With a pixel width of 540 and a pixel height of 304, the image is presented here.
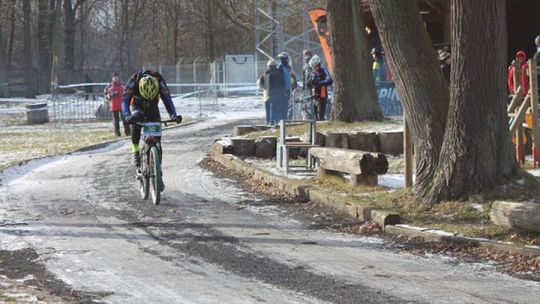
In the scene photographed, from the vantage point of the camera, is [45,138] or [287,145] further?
[45,138]

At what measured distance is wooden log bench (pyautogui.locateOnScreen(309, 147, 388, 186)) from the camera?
11.3m

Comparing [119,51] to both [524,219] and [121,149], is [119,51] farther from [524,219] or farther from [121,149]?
[524,219]

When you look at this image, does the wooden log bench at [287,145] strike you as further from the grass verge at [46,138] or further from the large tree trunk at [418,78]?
the grass verge at [46,138]

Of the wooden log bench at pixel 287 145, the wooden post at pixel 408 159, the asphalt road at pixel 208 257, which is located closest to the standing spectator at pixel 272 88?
the wooden log bench at pixel 287 145

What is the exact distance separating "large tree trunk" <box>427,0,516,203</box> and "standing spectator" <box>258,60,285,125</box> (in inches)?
467

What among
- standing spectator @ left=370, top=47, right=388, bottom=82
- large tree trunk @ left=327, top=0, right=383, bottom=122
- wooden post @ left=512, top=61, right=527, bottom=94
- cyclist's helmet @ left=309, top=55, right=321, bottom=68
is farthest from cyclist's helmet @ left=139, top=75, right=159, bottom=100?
standing spectator @ left=370, top=47, right=388, bottom=82

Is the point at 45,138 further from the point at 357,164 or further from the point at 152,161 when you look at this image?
the point at 357,164

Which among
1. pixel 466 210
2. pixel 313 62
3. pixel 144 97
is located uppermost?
pixel 313 62

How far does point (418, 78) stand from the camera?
32.8 feet

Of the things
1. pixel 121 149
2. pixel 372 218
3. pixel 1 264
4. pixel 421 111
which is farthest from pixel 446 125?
pixel 121 149

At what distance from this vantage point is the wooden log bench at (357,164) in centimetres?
1127

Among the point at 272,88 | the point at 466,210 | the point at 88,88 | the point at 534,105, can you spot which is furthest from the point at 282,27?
the point at 466,210

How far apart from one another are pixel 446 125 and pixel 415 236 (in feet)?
4.98

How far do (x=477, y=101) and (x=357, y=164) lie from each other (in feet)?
7.92
